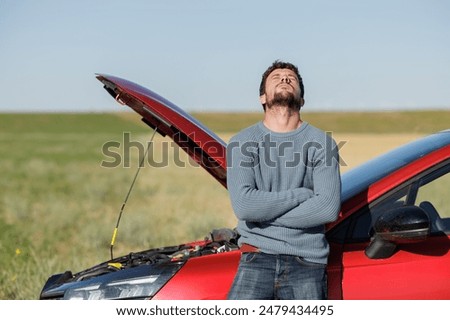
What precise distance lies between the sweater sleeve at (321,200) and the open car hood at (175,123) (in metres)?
0.61

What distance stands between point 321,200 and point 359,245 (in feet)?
1.47

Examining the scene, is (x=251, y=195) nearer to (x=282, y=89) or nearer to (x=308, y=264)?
(x=308, y=264)

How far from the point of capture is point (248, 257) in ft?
11.3

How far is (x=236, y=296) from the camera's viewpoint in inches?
133

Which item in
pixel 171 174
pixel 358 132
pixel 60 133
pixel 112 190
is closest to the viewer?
pixel 112 190

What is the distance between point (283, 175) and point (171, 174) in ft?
95.4

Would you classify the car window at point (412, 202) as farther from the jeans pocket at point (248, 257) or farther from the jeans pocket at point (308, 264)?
the jeans pocket at point (248, 257)

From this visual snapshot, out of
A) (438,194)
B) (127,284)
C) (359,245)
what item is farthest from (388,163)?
(127,284)

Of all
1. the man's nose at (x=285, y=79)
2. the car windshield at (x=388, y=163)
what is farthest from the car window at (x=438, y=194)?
the man's nose at (x=285, y=79)

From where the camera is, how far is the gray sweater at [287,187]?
3.32 meters

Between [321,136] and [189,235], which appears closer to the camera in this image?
[321,136]

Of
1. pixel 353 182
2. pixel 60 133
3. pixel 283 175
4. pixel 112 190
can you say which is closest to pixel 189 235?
pixel 353 182
